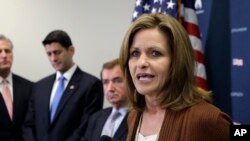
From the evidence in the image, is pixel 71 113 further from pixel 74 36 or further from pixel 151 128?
pixel 151 128

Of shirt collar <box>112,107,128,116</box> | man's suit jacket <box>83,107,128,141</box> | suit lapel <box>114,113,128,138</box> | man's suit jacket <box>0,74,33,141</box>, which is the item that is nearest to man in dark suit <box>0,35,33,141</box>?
man's suit jacket <box>0,74,33,141</box>

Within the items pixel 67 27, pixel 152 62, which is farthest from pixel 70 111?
pixel 152 62

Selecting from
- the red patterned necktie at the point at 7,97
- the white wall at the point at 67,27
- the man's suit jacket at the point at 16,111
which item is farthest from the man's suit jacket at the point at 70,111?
the white wall at the point at 67,27

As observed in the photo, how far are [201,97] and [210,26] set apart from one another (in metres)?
1.69

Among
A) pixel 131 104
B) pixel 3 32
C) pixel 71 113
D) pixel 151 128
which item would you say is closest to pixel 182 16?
pixel 71 113

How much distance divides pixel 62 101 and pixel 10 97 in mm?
605

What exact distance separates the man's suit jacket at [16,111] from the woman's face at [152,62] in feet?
7.28

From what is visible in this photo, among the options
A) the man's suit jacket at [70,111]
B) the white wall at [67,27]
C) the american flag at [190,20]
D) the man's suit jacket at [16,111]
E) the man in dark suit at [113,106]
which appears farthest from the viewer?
the white wall at [67,27]

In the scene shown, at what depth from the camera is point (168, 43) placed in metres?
1.43

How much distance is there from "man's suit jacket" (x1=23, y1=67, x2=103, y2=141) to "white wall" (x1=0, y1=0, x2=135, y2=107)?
682 millimetres

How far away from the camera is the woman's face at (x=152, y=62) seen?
141 cm

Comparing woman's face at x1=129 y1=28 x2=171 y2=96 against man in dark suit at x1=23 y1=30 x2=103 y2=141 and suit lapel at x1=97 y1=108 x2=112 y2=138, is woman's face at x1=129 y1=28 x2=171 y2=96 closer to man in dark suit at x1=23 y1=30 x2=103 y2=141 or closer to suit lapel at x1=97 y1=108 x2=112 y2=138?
suit lapel at x1=97 y1=108 x2=112 y2=138

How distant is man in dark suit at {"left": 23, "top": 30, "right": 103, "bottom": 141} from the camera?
3.14 metres

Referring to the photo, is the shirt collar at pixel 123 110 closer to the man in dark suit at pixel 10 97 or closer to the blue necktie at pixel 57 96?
the blue necktie at pixel 57 96
